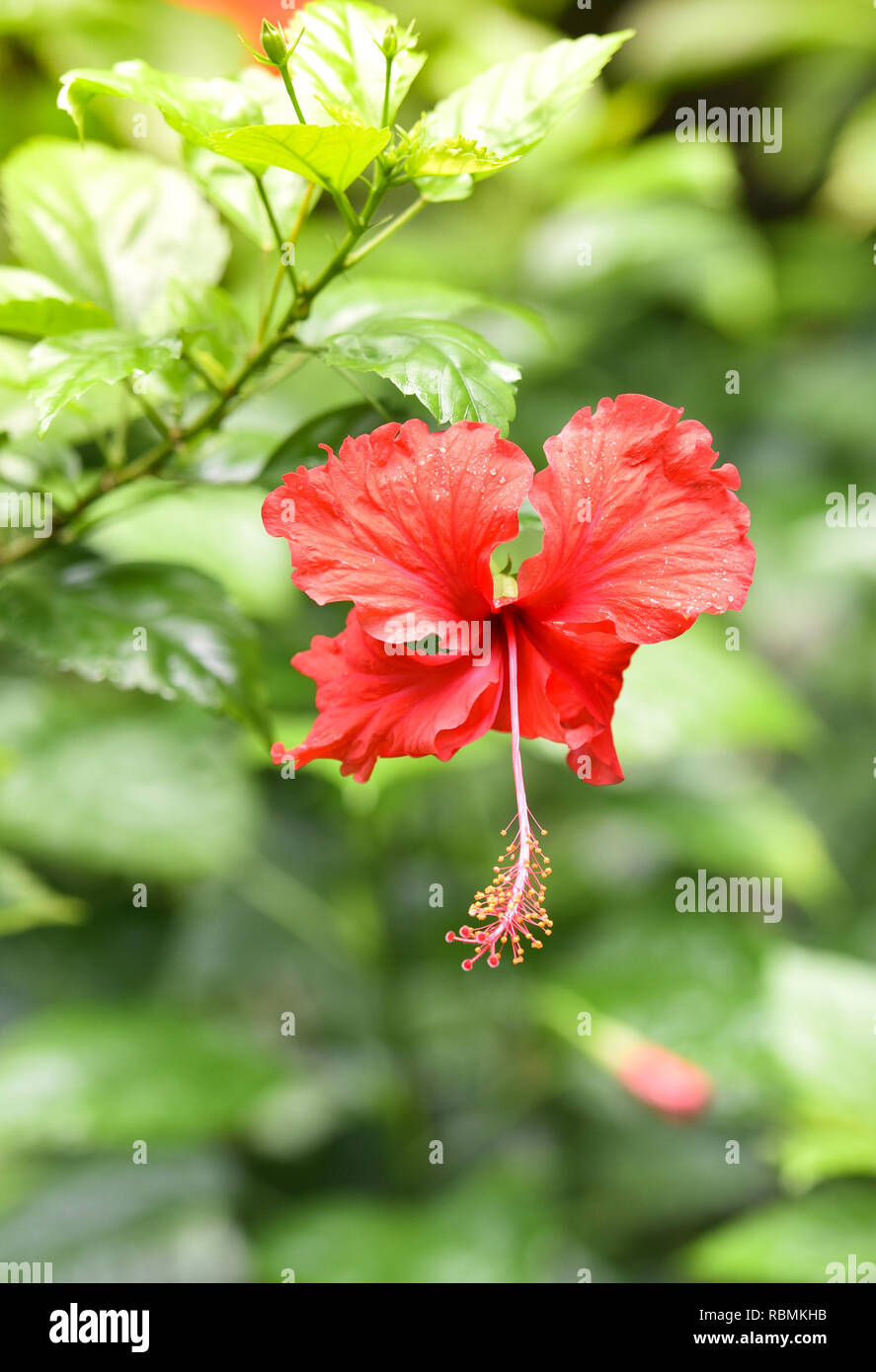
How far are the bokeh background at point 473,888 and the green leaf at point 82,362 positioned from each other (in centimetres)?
26

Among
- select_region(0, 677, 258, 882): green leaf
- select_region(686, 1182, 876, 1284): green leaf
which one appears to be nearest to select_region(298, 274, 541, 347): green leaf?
select_region(0, 677, 258, 882): green leaf

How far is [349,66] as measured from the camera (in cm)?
53

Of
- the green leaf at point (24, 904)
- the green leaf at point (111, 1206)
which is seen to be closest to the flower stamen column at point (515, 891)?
the green leaf at point (24, 904)

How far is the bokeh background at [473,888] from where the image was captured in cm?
117

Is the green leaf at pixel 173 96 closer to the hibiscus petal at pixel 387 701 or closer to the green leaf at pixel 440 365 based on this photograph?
the green leaf at pixel 440 365

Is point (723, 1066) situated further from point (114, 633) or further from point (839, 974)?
point (114, 633)

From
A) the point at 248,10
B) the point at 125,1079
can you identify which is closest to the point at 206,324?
the point at 125,1079

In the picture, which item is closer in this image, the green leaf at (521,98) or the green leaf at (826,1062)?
the green leaf at (521,98)

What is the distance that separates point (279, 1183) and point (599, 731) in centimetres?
124

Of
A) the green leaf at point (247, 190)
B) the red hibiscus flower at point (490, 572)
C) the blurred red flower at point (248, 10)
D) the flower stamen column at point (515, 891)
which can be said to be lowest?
the flower stamen column at point (515, 891)

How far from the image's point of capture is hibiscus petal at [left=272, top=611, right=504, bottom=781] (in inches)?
21.3

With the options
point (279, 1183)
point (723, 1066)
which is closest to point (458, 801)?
point (723, 1066)

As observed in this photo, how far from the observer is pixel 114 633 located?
657mm

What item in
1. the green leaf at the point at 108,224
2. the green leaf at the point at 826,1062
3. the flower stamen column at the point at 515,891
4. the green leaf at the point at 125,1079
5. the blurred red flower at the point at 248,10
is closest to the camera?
the flower stamen column at the point at 515,891
